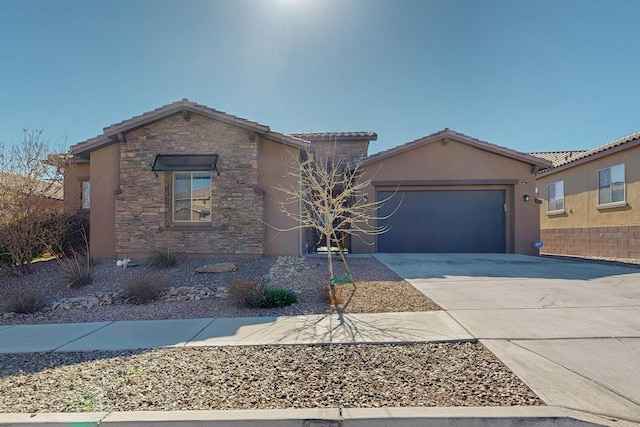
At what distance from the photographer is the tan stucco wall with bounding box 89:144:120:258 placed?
38.0 ft

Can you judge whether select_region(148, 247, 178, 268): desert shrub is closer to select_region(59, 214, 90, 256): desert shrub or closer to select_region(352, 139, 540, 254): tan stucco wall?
select_region(59, 214, 90, 256): desert shrub

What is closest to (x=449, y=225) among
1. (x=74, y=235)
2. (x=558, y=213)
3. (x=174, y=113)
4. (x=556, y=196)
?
(x=558, y=213)

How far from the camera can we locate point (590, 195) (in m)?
15.9

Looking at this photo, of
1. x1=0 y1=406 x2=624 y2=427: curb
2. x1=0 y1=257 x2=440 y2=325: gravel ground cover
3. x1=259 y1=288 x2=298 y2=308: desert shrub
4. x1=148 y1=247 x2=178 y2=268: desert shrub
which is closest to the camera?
x1=0 y1=406 x2=624 y2=427: curb

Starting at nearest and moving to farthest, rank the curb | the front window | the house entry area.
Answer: the curb
the front window
the house entry area

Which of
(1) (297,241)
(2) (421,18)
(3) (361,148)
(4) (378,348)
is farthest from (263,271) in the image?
(3) (361,148)

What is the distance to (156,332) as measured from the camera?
215 inches

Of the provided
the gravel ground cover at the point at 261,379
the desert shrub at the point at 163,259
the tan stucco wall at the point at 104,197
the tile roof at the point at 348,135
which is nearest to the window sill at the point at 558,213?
the tile roof at the point at 348,135

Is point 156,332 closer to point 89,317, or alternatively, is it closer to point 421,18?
point 89,317

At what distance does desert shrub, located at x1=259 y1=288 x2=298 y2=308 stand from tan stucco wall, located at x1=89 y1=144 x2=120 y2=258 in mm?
7473

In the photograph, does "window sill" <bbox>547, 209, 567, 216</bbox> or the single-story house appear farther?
"window sill" <bbox>547, 209, 567, 216</bbox>

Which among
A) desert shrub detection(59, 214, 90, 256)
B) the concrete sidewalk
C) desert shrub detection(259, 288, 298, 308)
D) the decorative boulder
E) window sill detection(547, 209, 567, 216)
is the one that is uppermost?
window sill detection(547, 209, 567, 216)

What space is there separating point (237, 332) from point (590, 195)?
17264mm

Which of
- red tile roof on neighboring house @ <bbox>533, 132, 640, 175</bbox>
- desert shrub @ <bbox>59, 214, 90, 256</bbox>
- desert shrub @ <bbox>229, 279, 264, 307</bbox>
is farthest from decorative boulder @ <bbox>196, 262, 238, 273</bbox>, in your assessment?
red tile roof on neighboring house @ <bbox>533, 132, 640, 175</bbox>
